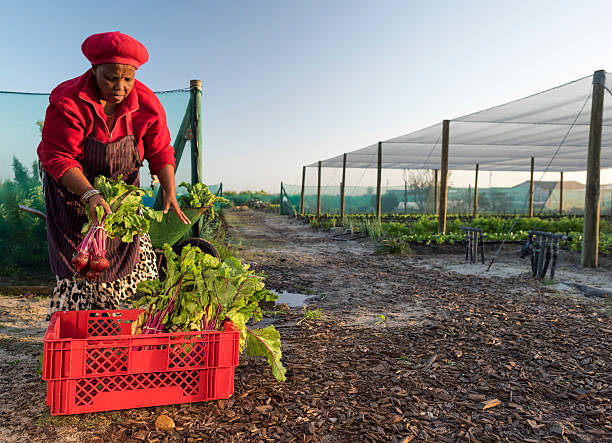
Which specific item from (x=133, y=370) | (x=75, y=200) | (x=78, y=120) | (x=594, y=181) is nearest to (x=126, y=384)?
(x=133, y=370)

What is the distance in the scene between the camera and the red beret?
171 centimetres

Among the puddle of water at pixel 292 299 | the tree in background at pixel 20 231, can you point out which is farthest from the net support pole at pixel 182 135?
the puddle of water at pixel 292 299

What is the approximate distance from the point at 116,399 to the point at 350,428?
0.99 metres

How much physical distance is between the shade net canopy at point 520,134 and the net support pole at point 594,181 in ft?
0.56

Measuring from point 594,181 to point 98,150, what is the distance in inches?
269

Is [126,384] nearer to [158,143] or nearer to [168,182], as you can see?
[168,182]

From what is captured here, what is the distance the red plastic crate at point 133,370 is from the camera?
5.32 feet

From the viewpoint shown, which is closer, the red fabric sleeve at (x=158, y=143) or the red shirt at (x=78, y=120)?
the red shirt at (x=78, y=120)

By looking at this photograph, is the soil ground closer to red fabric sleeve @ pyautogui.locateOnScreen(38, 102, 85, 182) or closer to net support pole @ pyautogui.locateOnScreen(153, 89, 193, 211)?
red fabric sleeve @ pyautogui.locateOnScreen(38, 102, 85, 182)

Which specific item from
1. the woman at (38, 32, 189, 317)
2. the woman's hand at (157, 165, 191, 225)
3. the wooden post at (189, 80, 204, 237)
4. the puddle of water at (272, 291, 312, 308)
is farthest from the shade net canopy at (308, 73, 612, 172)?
the woman at (38, 32, 189, 317)

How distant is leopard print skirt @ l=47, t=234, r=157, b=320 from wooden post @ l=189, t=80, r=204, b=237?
2.36 meters

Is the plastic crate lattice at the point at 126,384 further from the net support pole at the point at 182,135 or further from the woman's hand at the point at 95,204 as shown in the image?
the net support pole at the point at 182,135

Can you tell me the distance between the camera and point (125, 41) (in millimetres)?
1730

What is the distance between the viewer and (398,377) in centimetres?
226
